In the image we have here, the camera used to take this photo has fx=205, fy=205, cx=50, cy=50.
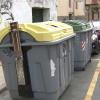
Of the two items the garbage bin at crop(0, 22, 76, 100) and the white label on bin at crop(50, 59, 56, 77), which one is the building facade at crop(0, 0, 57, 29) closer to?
the garbage bin at crop(0, 22, 76, 100)

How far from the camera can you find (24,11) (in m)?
11.7

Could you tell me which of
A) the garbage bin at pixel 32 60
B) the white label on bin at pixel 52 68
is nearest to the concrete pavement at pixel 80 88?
the garbage bin at pixel 32 60

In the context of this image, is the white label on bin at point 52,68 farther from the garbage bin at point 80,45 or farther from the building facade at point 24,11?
the building facade at point 24,11

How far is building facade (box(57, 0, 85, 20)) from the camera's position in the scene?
756 inches

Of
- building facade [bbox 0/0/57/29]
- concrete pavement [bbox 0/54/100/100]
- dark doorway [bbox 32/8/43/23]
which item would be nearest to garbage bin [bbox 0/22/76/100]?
concrete pavement [bbox 0/54/100/100]

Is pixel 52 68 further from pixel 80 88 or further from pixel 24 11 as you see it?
pixel 24 11

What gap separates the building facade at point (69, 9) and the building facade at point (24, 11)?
313 cm

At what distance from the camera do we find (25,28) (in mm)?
3900

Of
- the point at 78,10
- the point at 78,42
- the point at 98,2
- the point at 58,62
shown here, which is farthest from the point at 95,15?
the point at 58,62

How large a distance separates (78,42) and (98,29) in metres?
5.95

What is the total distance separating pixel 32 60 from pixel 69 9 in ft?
63.5

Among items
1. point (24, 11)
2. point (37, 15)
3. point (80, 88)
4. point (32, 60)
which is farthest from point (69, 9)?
point (32, 60)

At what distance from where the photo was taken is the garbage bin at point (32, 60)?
12.7ft

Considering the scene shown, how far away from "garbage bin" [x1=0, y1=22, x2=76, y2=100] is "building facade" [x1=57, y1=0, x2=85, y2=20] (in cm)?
1487
